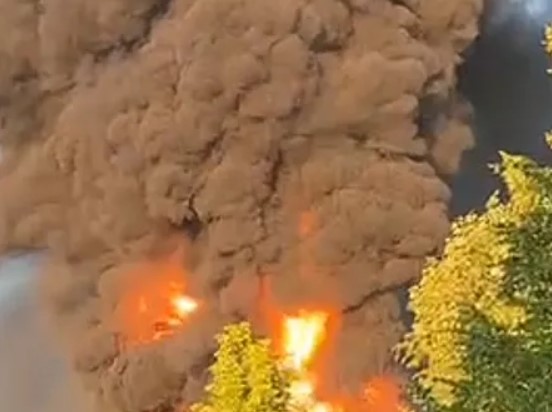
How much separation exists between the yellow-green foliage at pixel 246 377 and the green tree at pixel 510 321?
4.03 feet

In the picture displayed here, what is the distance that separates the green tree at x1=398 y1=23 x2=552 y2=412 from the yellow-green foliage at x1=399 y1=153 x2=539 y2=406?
14 millimetres

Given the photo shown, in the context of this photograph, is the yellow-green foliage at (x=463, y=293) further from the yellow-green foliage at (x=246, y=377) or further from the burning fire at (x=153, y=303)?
the burning fire at (x=153, y=303)

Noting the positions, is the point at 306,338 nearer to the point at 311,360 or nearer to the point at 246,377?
the point at 311,360

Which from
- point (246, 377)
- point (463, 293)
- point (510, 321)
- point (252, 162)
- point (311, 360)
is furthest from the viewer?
point (311, 360)

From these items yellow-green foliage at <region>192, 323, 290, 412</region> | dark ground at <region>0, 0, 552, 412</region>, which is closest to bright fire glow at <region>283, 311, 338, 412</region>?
dark ground at <region>0, 0, 552, 412</region>

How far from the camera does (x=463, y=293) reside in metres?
14.0

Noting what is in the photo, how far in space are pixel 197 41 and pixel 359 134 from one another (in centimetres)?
298

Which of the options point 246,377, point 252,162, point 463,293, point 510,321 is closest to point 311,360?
point 252,162

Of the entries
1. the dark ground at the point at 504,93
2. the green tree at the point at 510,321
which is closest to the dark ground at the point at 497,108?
the dark ground at the point at 504,93

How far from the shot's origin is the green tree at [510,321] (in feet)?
35.3

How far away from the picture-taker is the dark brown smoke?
25.3 metres

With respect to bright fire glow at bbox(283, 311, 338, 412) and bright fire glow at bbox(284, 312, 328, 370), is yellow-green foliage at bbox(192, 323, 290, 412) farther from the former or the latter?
bright fire glow at bbox(284, 312, 328, 370)

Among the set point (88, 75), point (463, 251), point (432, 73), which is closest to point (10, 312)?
point (88, 75)

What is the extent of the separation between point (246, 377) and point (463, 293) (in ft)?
9.82
